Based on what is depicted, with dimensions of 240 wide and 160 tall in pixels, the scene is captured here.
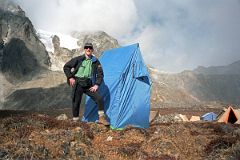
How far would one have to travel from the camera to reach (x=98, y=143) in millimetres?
11109

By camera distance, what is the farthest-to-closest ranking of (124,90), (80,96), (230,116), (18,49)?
1. (18,49)
2. (230,116)
3. (124,90)
4. (80,96)

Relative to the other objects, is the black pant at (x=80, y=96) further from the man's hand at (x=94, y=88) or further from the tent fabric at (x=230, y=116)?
the tent fabric at (x=230, y=116)

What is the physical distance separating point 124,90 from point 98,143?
4.81 meters

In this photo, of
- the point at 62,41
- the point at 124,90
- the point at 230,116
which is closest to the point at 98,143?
the point at 124,90

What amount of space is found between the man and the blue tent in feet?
4.89

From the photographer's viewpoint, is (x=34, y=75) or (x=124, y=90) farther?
(x=34, y=75)

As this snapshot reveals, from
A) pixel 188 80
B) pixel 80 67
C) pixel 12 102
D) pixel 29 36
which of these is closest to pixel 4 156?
pixel 80 67

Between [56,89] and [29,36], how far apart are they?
31753 millimetres

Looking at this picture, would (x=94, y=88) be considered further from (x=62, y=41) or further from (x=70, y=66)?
(x=62, y=41)

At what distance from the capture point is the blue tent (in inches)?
610

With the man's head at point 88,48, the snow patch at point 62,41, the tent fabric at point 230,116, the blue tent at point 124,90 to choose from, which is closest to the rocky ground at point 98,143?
the man's head at point 88,48

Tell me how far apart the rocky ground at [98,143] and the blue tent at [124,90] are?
2626 millimetres

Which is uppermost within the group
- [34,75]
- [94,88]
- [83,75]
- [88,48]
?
[88,48]

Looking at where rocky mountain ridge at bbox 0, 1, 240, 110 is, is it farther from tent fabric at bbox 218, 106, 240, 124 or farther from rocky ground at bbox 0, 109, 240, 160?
rocky ground at bbox 0, 109, 240, 160
